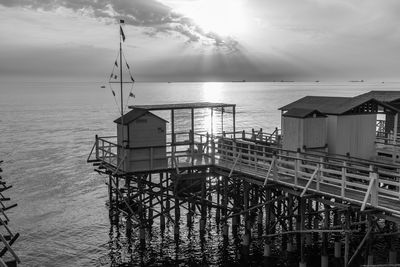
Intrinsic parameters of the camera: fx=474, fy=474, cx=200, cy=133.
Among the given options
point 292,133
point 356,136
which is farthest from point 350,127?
point 292,133

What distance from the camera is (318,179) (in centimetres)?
1780

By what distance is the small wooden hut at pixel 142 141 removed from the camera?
23.3 metres

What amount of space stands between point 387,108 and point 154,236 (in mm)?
14728

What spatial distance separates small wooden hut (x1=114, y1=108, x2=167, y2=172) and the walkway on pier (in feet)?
0.17

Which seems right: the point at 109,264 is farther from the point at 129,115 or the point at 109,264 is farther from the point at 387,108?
the point at 387,108

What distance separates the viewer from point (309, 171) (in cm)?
2153

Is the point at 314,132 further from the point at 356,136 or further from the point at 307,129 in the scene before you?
the point at 356,136

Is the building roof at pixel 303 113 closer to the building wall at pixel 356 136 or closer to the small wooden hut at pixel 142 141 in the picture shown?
the building wall at pixel 356 136

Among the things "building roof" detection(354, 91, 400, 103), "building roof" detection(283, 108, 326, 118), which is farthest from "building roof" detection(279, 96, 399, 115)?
"building roof" detection(354, 91, 400, 103)

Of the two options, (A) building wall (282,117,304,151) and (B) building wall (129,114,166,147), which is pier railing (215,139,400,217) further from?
(B) building wall (129,114,166,147)

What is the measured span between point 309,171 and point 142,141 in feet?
27.0

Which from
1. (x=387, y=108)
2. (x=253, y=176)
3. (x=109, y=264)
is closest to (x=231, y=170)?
(x=253, y=176)

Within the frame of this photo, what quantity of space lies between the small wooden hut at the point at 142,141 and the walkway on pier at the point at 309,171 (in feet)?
0.17

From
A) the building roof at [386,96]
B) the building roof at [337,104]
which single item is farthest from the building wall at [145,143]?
the building roof at [386,96]
